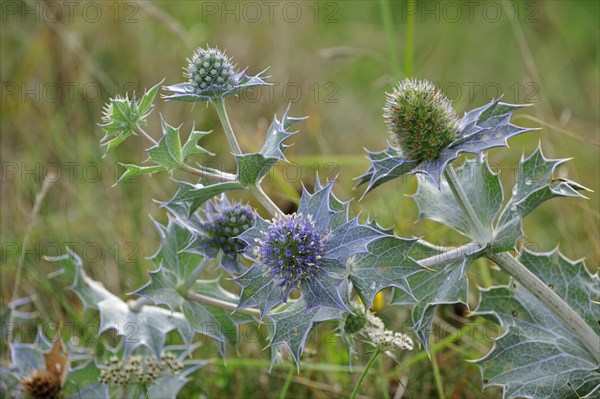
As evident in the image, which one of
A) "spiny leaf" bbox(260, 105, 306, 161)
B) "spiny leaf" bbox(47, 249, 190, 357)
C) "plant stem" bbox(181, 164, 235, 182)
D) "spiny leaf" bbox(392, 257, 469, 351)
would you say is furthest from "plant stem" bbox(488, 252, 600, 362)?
"spiny leaf" bbox(47, 249, 190, 357)

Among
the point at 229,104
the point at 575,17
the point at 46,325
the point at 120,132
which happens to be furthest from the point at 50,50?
the point at 575,17

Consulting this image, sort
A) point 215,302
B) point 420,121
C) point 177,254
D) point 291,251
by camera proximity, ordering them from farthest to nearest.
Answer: point 177,254
point 215,302
point 420,121
point 291,251

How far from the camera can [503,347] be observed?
1848mm

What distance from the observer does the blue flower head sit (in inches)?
61.0

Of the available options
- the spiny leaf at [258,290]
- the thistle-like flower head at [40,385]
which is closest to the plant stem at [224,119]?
the spiny leaf at [258,290]

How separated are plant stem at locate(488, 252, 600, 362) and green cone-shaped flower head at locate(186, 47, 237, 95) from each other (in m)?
0.81

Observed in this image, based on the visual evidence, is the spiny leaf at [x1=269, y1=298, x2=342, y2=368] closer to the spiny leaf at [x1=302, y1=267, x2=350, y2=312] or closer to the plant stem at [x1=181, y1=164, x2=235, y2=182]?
the spiny leaf at [x1=302, y1=267, x2=350, y2=312]

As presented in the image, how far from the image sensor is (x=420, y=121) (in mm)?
1643

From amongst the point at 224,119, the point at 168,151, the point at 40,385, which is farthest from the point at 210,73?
the point at 40,385

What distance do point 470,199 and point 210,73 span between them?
2.59ft

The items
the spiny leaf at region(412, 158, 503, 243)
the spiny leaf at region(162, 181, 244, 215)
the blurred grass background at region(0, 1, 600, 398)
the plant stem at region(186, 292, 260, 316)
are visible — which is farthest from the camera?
the blurred grass background at region(0, 1, 600, 398)

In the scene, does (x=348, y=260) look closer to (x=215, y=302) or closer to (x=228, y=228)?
(x=228, y=228)

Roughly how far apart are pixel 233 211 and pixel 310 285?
1.20ft

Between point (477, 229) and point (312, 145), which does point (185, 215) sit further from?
point (312, 145)
